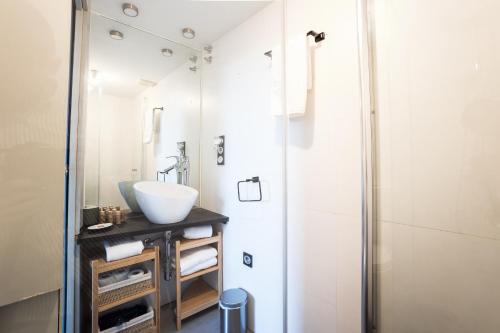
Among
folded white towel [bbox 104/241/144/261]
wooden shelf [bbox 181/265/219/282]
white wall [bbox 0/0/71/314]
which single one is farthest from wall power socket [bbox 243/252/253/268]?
white wall [bbox 0/0/71/314]

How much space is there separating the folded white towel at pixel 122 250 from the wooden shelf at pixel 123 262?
0.08 ft

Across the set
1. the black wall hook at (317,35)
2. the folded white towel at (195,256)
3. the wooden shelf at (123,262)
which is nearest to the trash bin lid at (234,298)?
the folded white towel at (195,256)

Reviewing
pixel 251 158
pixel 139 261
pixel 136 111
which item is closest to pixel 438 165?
pixel 251 158

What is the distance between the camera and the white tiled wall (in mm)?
695

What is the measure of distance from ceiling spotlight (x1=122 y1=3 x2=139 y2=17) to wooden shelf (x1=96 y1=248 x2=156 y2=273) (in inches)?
67.9

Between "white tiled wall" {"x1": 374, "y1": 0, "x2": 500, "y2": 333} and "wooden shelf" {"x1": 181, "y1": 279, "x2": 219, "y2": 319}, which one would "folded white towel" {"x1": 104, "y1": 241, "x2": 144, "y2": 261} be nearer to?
"wooden shelf" {"x1": 181, "y1": 279, "x2": 219, "y2": 319}

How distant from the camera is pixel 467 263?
29.2 inches

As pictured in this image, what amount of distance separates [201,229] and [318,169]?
3.55ft

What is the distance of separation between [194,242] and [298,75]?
1.42 meters

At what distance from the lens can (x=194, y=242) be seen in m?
1.68

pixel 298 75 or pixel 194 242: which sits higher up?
pixel 298 75

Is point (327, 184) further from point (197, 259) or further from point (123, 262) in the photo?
point (123, 262)

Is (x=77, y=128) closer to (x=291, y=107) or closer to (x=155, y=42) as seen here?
(x=155, y=42)

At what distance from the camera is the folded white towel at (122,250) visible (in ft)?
4.28
